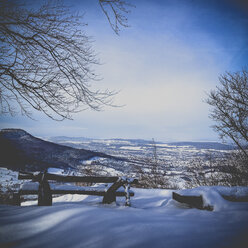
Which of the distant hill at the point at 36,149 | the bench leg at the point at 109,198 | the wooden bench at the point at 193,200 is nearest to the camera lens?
the wooden bench at the point at 193,200

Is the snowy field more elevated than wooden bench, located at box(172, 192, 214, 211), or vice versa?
the snowy field

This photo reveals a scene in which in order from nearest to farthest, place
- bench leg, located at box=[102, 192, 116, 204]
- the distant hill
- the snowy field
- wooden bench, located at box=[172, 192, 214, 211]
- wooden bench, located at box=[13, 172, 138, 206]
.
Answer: the snowy field < wooden bench, located at box=[172, 192, 214, 211] < wooden bench, located at box=[13, 172, 138, 206] < bench leg, located at box=[102, 192, 116, 204] < the distant hill

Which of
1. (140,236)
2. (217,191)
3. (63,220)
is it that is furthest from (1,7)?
(217,191)

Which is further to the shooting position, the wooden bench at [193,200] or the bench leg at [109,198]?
the bench leg at [109,198]

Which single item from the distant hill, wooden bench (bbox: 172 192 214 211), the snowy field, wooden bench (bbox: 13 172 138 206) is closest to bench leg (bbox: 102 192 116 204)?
wooden bench (bbox: 13 172 138 206)

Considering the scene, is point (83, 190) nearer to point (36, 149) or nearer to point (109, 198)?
point (109, 198)

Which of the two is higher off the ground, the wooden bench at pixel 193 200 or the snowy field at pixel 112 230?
the snowy field at pixel 112 230

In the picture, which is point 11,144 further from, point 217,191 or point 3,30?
point 217,191

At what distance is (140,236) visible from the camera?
4.48 feet

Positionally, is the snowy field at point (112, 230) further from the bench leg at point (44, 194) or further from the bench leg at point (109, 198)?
the bench leg at point (109, 198)

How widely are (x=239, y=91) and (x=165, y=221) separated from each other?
32.7 ft

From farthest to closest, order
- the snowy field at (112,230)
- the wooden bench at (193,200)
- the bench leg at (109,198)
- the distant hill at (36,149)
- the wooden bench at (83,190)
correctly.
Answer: the distant hill at (36,149)
the bench leg at (109,198)
the wooden bench at (83,190)
the wooden bench at (193,200)
the snowy field at (112,230)

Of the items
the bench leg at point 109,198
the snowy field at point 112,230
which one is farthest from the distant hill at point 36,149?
the snowy field at point 112,230

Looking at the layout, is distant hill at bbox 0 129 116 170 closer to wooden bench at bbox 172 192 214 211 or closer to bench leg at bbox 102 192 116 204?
bench leg at bbox 102 192 116 204
